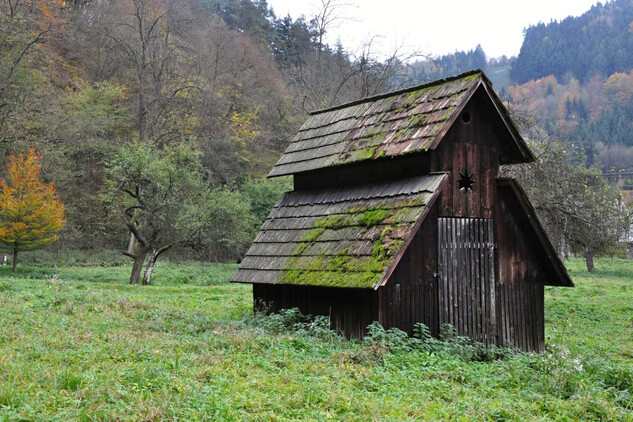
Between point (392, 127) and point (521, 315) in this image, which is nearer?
point (521, 315)

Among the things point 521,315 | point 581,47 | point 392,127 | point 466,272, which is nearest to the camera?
point 466,272

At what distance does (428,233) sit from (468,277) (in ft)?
4.62

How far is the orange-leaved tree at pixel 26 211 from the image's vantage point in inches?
1169

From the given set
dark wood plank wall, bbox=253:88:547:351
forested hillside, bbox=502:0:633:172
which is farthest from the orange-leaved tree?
forested hillside, bbox=502:0:633:172

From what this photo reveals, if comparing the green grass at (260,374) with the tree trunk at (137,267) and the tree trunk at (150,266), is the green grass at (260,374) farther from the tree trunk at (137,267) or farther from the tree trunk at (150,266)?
the tree trunk at (137,267)

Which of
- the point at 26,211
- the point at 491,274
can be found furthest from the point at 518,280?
the point at 26,211

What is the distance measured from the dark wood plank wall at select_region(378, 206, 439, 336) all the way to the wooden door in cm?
18

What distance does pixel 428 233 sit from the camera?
13.1 metres

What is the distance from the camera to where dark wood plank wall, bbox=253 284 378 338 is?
12867mm

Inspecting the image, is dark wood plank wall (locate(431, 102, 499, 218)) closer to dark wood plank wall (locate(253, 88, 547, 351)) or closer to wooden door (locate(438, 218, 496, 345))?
dark wood plank wall (locate(253, 88, 547, 351))

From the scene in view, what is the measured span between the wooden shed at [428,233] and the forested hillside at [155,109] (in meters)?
17.0

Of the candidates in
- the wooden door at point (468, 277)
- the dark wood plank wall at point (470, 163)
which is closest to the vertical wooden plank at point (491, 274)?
the wooden door at point (468, 277)

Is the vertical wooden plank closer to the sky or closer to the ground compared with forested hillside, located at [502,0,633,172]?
closer to the ground

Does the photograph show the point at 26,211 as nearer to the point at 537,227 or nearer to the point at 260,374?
the point at 537,227
